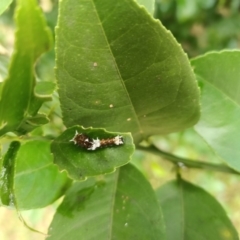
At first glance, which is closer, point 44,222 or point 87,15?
point 87,15

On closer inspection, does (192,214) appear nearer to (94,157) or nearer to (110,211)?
Answer: (110,211)

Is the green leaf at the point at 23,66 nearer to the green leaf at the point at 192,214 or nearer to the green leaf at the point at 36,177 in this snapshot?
the green leaf at the point at 36,177

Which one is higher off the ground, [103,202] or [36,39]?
[36,39]

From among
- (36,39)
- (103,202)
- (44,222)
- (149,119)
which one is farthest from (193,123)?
(44,222)

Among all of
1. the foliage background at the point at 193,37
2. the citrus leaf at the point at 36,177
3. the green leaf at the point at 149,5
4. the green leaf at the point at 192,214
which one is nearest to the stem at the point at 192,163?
the green leaf at the point at 192,214

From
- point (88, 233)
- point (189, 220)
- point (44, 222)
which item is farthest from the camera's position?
point (44, 222)

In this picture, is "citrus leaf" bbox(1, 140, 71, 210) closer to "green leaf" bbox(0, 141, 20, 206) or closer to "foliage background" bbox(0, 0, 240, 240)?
"green leaf" bbox(0, 141, 20, 206)

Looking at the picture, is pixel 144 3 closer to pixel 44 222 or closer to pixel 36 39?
pixel 36 39

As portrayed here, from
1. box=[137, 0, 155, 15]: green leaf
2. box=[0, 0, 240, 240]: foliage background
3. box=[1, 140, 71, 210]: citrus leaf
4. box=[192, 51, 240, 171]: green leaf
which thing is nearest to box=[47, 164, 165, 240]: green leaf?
box=[1, 140, 71, 210]: citrus leaf

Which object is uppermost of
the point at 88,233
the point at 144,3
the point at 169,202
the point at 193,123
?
the point at 144,3
